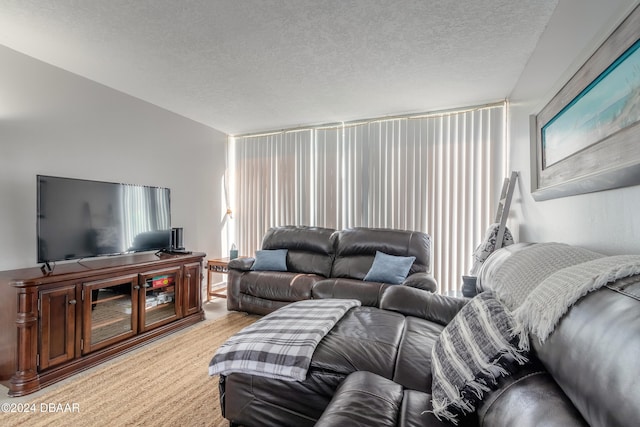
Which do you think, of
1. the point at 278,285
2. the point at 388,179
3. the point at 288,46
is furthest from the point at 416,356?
the point at 388,179

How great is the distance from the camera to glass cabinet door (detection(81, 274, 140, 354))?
7.34 feet

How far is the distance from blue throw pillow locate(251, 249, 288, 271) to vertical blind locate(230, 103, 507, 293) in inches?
33.9

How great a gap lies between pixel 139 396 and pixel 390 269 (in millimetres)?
2381

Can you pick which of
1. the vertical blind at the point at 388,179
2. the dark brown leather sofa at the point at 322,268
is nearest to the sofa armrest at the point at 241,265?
the dark brown leather sofa at the point at 322,268

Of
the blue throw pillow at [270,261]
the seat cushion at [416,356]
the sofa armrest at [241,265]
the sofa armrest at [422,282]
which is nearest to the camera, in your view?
the seat cushion at [416,356]

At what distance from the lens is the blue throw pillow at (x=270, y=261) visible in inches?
139

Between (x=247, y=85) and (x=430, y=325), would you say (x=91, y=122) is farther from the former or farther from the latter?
(x=430, y=325)

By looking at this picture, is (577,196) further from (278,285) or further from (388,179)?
(278,285)

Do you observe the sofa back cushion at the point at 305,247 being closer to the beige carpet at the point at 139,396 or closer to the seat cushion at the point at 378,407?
the beige carpet at the point at 139,396

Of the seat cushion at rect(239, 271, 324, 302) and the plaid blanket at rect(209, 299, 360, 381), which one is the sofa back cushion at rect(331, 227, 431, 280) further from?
the plaid blanket at rect(209, 299, 360, 381)

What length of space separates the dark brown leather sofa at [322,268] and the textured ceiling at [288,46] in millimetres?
1662

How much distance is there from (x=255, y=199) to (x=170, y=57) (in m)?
2.56

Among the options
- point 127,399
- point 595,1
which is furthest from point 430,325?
point 127,399

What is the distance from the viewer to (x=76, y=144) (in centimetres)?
270
